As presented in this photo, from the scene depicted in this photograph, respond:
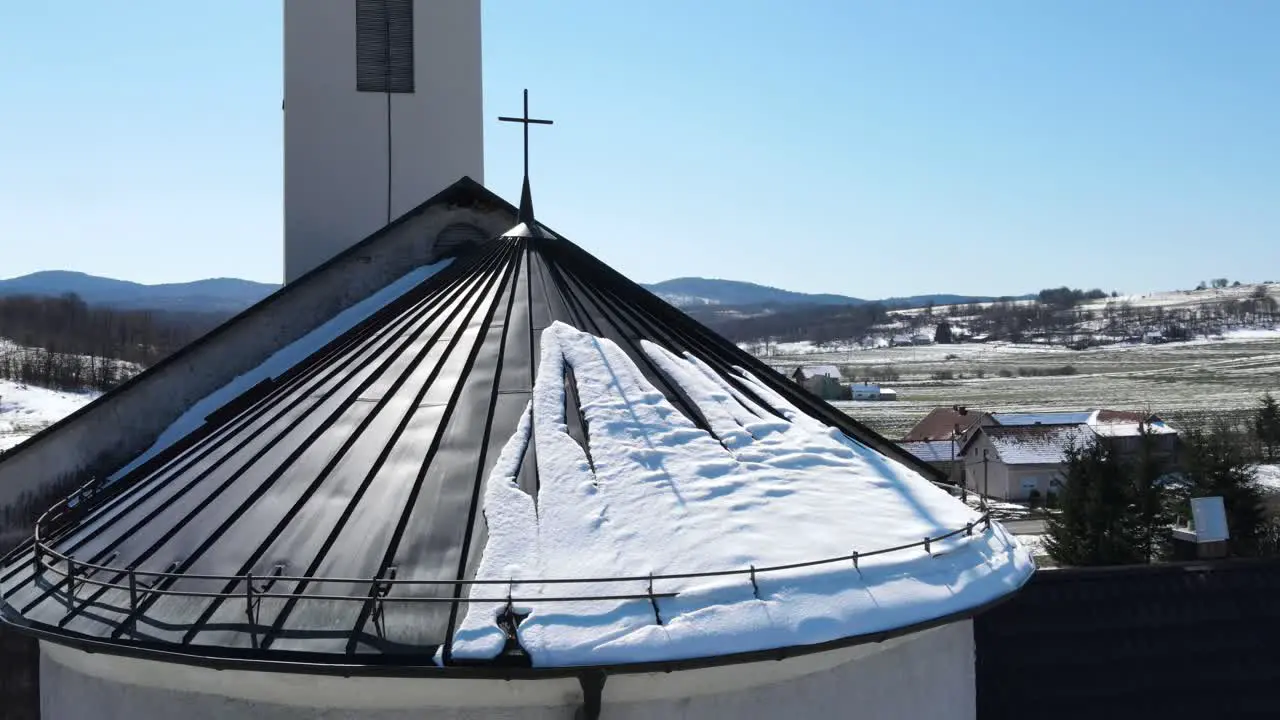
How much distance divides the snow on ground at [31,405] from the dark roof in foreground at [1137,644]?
5904 centimetres

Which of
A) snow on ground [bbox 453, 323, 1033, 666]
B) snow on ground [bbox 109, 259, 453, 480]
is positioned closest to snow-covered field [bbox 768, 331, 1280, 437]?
snow on ground [bbox 109, 259, 453, 480]

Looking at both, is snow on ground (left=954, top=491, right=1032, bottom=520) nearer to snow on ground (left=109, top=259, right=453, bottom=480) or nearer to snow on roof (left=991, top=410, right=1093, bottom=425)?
snow on roof (left=991, top=410, right=1093, bottom=425)

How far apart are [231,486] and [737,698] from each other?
4.54m

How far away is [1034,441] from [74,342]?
78.0 metres

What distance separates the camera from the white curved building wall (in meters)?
6.52

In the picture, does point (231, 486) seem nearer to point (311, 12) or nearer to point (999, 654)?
point (999, 654)

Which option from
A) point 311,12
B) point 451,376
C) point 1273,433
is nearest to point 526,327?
point 451,376

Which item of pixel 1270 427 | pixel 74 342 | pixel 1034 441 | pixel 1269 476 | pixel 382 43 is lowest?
pixel 1269 476

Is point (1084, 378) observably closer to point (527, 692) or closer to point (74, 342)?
point (74, 342)

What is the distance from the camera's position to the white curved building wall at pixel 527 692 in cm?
652

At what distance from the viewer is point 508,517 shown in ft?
24.4

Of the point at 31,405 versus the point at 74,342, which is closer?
the point at 31,405

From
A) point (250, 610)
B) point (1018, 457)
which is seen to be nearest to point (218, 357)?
point (250, 610)

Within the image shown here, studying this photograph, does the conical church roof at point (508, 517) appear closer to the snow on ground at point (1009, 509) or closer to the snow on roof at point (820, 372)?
the snow on ground at point (1009, 509)
